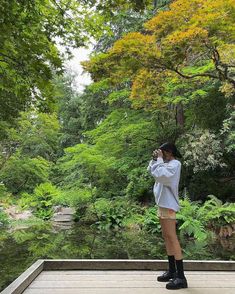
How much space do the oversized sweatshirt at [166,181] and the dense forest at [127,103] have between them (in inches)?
46.7

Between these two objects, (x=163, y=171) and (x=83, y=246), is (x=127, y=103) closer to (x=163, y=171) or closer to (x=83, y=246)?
(x=83, y=246)

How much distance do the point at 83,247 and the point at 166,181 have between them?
252 inches

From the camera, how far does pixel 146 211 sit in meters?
12.8

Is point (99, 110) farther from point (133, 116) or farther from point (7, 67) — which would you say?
point (7, 67)

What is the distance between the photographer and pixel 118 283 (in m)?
3.52

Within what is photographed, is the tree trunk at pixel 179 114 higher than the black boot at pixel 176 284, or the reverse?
the tree trunk at pixel 179 114

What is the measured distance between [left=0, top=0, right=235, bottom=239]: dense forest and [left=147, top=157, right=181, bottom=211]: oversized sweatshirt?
46.7 inches

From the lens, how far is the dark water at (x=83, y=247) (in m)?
7.82

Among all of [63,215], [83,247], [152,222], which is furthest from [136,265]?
[63,215]

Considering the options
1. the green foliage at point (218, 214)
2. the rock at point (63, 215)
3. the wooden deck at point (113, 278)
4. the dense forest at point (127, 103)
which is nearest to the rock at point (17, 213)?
the dense forest at point (127, 103)

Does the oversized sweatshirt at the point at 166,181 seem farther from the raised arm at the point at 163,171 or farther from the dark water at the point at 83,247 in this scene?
the dark water at the point at 83,247

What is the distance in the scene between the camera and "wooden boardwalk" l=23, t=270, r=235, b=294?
3.25 m

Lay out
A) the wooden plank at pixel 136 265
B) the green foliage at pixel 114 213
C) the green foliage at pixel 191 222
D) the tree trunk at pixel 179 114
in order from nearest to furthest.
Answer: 1. the wooden plank at pixel 136 265
2. the green foliage at pixel 191 222
3. the green foliage at pixel 114 213
4. the tree trunk at pixel 179 114

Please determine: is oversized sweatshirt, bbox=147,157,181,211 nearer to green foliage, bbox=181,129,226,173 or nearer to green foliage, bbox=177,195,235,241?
green foliage, bbox=177,195,235,241
